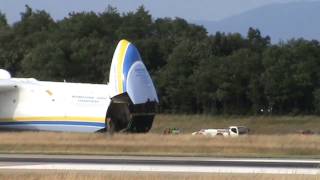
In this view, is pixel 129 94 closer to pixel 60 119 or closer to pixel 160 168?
pixel 60 119

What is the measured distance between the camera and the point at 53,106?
53.5 m

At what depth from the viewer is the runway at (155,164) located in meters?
23.0

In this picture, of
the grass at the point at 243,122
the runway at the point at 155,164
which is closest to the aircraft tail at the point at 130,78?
the grass at the point at 243,122

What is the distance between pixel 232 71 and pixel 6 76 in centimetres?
3643

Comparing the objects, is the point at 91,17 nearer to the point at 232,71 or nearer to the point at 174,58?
the point at 174,58

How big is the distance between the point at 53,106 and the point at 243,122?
31.5 m

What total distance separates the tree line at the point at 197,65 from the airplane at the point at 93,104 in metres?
34.4

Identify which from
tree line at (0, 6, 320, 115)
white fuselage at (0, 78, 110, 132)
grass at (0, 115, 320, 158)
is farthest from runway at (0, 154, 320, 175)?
tree line at (0, 6, 320, 115)

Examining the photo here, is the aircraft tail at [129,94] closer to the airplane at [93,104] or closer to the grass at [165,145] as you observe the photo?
the airplane at [93,104]

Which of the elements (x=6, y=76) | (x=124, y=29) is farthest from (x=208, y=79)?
(x=6, y=76)

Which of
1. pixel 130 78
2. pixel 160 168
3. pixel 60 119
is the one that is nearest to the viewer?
pixel 160 168

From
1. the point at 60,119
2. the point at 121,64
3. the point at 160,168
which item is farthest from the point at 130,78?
the point at 160,168

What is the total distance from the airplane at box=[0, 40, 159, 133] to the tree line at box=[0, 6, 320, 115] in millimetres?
34369

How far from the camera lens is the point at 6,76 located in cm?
6019
